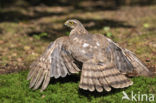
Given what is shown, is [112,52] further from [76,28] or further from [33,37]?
[33,37]

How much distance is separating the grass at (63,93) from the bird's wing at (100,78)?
0.44m

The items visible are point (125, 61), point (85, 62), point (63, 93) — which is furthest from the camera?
point (125, 61)

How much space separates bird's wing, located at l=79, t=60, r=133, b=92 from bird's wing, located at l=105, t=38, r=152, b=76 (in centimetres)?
53

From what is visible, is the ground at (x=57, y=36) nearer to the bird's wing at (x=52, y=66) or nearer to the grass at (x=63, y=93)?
the grass at (x=63, y=93)

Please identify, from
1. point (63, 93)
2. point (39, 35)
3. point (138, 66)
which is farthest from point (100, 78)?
point (39, 35)

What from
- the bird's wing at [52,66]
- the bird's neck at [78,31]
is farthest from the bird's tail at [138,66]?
the bird's wing at [52,66]

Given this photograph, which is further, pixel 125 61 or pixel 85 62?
pixel 125 61

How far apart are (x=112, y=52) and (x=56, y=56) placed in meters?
1.33

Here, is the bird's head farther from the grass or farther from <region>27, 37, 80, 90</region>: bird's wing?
the grass

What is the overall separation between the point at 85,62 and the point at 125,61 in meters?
1.13

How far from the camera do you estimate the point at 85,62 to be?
A: 19.2ft

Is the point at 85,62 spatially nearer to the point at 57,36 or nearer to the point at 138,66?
the point at 138,66

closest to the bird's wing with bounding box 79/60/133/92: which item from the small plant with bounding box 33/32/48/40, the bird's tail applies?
the bird's tail

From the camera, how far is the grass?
582 centimetres
